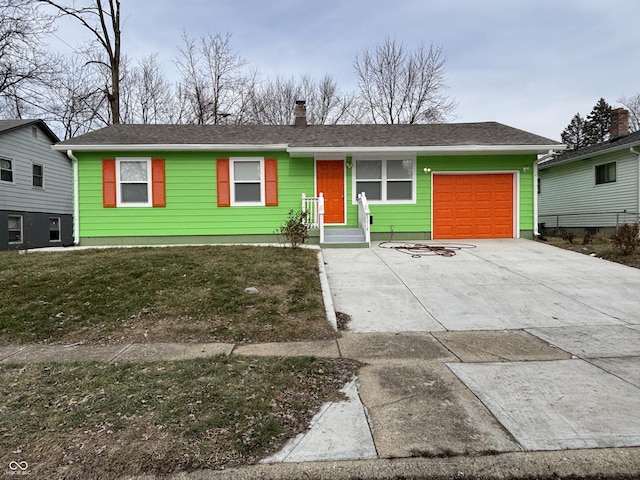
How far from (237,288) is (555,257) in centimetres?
761

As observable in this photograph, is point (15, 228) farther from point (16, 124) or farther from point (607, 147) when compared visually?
point (607, 147)

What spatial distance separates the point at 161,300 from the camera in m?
5.71

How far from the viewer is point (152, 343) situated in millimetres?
4527

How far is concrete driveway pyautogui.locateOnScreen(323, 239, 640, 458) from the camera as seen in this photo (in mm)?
2553

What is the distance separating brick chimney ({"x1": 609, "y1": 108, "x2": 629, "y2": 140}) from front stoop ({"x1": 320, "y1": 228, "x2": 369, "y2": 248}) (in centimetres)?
1445

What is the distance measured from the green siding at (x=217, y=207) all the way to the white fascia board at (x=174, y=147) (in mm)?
236

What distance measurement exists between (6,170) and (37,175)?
6.18 ft

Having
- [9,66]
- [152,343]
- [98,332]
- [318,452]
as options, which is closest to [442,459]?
[318,452]

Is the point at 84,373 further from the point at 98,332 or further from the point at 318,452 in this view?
the point at 318,452

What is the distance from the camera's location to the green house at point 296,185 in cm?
1132

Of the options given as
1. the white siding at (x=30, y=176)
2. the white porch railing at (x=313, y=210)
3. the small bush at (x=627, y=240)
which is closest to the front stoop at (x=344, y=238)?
the white porch railing at (x=313, y=210)

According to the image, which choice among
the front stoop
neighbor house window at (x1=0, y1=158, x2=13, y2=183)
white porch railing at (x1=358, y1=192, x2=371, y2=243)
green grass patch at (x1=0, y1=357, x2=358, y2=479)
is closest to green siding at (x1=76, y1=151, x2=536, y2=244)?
white porch railing at (x1=358, y1=192, x2=371, y2=243)

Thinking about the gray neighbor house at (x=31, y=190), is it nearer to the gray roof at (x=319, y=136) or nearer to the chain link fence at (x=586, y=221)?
the gray roof at (x=319, y=136)

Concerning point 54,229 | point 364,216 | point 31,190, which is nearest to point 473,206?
point 364,216
